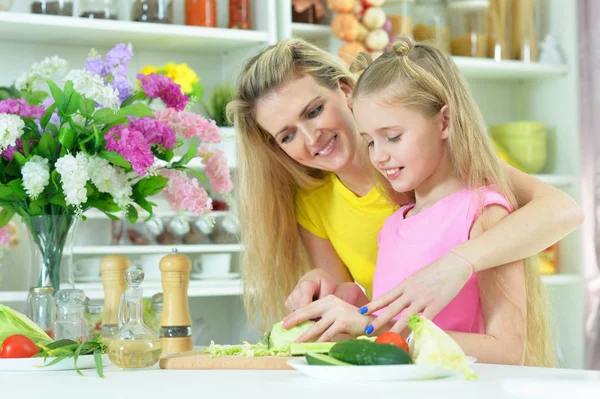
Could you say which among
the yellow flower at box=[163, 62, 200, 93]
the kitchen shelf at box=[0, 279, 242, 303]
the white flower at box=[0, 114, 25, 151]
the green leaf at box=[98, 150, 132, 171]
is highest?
the yellow flower at box=[163, 62, 200, 93]

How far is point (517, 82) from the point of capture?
11.6 ft

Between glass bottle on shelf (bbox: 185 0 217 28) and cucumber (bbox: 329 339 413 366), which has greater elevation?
glass bottle on shelf (bbox: 185 0 217 28)

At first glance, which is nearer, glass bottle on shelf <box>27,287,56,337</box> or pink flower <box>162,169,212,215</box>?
glass bottle on shelf <box>27,287,56,337</box>

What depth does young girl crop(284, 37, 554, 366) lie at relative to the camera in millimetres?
1390

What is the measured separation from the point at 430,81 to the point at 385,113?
95 millimetres

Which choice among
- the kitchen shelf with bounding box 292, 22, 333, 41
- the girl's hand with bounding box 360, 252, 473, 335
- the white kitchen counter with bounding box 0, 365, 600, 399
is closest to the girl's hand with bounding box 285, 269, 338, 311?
the girl's hand with bounding box 360, 252, 473, 335

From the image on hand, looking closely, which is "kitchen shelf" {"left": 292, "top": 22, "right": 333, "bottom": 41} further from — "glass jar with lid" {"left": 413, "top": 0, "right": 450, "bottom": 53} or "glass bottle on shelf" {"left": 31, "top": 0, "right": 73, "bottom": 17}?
"glass bottle on shelf" {"left": 31, "top": 0, "right": 73, "bottom": 17}

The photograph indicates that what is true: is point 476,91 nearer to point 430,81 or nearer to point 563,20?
point 563,20

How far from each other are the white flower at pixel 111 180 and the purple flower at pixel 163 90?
0.17 m

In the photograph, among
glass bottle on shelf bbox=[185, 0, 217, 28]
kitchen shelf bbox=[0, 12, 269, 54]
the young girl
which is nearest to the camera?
the young girl

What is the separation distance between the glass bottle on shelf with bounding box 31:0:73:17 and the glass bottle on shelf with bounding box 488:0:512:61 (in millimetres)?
1531

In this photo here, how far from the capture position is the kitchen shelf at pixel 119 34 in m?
2.56

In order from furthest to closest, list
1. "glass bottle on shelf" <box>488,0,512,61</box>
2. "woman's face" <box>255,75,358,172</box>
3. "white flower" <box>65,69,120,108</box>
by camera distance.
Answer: "glass bottle on shelf" <box>488,0,512,61</box> → "woman's face" <box>255,75,358,172</box> → "white flower" <box>65,69,120,108</box>

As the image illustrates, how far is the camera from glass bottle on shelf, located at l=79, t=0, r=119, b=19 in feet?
8.68
